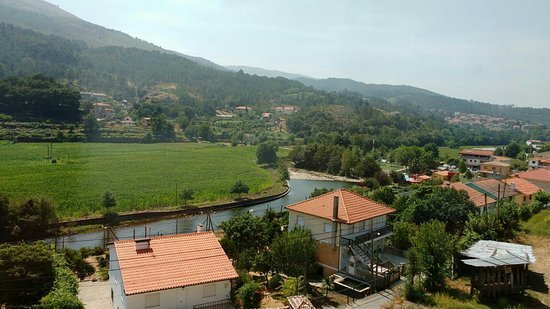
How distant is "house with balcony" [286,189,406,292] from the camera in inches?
735

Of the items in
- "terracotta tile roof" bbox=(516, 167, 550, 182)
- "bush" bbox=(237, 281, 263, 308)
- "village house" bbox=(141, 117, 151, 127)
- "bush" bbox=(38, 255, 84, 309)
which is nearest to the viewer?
"bush" bbox=(38, 255, 84, 309)

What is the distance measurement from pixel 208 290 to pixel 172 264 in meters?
1.54

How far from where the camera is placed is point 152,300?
1395 centimetres

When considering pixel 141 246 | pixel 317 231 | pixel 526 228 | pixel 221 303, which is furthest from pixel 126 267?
pixel 526 228

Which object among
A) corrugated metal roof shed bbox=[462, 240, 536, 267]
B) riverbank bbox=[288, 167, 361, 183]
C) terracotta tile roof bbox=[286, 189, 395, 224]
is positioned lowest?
riverbank bbox=[288, 167, 361, 183]

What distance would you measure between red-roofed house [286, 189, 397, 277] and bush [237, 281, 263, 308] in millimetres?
4880

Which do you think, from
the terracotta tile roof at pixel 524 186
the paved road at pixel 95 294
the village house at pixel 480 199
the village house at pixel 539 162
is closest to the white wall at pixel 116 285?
the paved road at pixel 95 294

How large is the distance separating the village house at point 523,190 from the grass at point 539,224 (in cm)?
942

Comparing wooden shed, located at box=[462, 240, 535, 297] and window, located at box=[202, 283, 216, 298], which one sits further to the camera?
wooden shed, located at box=[462, 240, 535, 297]

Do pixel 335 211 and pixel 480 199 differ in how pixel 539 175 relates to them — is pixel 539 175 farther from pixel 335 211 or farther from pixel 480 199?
pixel 335 211

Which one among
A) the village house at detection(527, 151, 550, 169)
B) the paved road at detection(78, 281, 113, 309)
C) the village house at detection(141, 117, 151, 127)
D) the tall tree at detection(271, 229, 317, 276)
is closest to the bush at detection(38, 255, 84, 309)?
the paved road at detection(78, 281, 113, 309)

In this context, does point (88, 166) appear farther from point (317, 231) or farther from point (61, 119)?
point (317, 231)

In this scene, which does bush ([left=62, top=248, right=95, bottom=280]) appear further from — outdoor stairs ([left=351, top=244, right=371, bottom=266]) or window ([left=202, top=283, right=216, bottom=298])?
outdoor stairs ([left=351, top=244, right=371, bottom=266])

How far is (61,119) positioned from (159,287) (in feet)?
226
